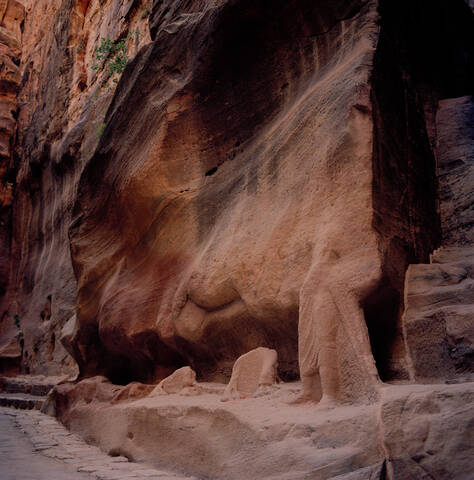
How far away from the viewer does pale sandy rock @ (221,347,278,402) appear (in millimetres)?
5008

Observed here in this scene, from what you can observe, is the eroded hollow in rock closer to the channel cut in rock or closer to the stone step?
the channel cut in rock

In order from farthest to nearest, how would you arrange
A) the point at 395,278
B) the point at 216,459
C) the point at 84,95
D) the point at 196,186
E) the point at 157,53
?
1. the point at 84,95
2. the point at 157,53
3. the point at 196,186
4. the point at 395,278
5. the point at 216,459

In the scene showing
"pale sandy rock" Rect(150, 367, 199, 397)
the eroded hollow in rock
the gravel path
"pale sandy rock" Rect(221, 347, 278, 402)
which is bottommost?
the gravel path

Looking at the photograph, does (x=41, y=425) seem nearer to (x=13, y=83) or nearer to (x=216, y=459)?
(x=216, y=459)

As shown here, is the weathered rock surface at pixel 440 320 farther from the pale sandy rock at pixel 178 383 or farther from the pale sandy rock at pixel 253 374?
the pale sandy rock at pixel 178 383

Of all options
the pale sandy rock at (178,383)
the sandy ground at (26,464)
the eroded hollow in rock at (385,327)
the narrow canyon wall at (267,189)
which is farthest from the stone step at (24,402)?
the eroded hollow in rock at (385,327)

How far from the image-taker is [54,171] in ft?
61.1

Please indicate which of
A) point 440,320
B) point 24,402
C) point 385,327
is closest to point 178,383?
point 385,327

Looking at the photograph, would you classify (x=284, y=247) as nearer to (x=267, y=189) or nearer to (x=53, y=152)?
(x=267, y=189)

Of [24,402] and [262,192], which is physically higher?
[262,192]

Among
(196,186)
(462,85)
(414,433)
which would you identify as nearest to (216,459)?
(414,433)

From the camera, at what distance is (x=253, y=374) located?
17.3ft

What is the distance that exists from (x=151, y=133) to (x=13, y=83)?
20.1 metres

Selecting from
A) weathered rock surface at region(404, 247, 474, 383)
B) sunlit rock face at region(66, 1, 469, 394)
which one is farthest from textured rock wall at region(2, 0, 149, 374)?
weathered rock surface at region(404, 247, 474, 383)
